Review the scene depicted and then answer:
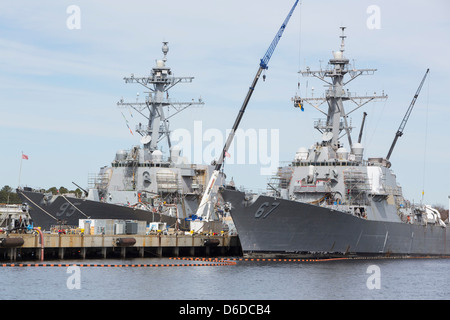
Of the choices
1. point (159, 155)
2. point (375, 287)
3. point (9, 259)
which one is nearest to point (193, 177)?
point (159, 155)

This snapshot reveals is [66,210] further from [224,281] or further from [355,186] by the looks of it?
[224,281]

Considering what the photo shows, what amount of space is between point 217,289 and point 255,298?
8.59 feet

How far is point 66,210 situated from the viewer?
182ft

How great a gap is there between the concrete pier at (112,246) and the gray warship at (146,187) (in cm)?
268

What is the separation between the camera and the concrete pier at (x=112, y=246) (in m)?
45.4

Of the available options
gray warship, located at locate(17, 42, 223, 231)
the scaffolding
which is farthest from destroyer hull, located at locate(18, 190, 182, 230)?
the scaffolding

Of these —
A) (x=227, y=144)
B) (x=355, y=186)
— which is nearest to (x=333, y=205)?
(x=355, y=186)

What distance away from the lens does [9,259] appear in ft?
149

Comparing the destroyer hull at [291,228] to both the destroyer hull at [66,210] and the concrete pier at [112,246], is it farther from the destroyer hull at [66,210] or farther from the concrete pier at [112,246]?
the destroyer hull at [66,210]

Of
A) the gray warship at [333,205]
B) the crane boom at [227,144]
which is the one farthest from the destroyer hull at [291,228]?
the crane boom at [227,144]

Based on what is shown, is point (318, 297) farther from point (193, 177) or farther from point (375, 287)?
point (193, 177)

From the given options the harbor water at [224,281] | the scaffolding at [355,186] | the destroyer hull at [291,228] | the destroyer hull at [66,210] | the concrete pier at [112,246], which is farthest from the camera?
the destroyer hull at [66,210]

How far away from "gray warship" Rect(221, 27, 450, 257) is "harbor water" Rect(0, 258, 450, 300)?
1.54 meters

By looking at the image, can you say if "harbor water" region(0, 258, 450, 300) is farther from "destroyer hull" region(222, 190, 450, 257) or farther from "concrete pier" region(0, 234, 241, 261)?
"concrete pier" region(0, 234, 241, 261)
